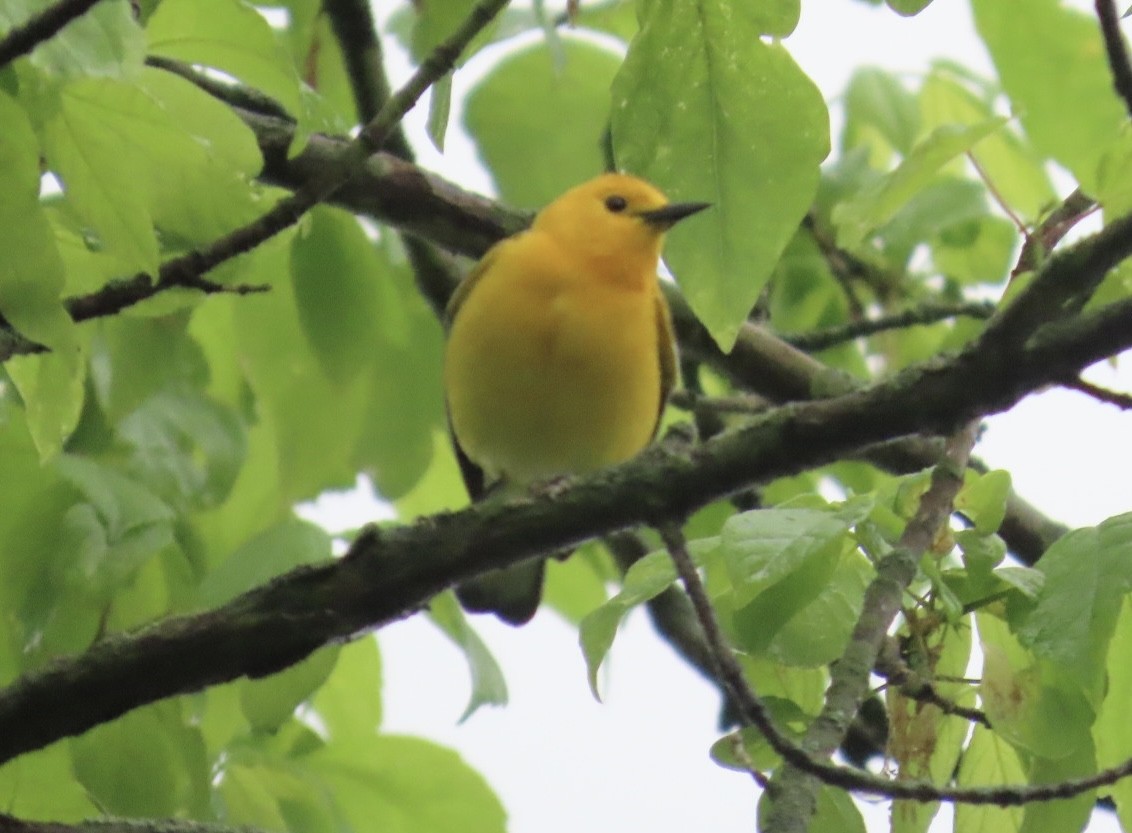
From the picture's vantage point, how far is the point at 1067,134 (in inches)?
81.8

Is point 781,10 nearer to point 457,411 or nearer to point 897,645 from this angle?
point 897,645

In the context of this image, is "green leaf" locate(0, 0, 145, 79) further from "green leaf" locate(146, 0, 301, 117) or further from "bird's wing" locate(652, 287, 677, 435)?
"bird's wing" locate(652, 287, 677, 435)

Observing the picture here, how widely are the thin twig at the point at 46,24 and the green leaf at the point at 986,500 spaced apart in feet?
4.16

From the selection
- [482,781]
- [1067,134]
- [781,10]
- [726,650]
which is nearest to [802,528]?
[726,650]

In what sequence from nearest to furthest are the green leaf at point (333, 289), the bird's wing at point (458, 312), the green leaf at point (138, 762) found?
the green leaf at point (138, 762)
the green leaf at point (333, 289)
the bird's wing at point (458, 312)

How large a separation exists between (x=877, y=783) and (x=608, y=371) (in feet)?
7.03

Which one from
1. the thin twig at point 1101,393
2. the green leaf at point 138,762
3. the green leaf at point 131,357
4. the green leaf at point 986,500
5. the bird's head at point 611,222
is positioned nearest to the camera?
the thin twig at point 1101,393

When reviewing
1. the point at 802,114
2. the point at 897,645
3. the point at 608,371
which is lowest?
the point at 897,645

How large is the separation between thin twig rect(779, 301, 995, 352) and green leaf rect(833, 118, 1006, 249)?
1.25 meters

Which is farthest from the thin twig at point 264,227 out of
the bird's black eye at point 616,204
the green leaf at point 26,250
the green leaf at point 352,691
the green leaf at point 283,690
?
the bird's black eye at point 616,204

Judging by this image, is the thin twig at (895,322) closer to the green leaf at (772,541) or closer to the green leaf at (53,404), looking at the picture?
the green leaf at (772,541)

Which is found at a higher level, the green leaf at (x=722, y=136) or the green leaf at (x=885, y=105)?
the green leaf at (x=885, y=105)

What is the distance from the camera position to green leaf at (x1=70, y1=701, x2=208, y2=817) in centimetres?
236

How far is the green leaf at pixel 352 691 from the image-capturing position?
305 cm
